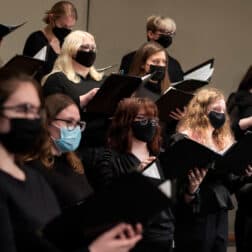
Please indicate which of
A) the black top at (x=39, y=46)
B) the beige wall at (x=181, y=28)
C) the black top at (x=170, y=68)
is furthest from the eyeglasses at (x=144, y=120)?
the beige wall at (x=181, y=28)

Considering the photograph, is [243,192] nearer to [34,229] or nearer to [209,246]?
[209,246]

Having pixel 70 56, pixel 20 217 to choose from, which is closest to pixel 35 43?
pixel 70 56

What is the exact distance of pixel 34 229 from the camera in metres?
2.11

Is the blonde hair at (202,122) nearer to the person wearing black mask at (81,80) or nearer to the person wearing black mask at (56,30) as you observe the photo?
the person wearing black mask at (81,80)

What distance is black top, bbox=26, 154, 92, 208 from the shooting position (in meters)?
2.85

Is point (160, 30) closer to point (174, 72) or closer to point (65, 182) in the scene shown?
point (174, 72)

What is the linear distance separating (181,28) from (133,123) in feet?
10.7

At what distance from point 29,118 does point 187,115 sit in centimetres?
200

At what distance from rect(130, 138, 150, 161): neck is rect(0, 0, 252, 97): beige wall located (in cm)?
256

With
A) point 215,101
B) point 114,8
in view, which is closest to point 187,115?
point 215,101

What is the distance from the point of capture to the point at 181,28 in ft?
21.9

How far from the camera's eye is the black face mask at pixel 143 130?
3.57 meters

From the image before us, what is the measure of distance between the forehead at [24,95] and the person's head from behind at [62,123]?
80 centimetres

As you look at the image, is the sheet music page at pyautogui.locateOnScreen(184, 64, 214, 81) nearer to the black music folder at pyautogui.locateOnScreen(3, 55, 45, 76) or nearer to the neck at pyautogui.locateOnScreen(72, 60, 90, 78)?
the neck at pyautogui.locateOnScreen(72, 60, 90, 78)
